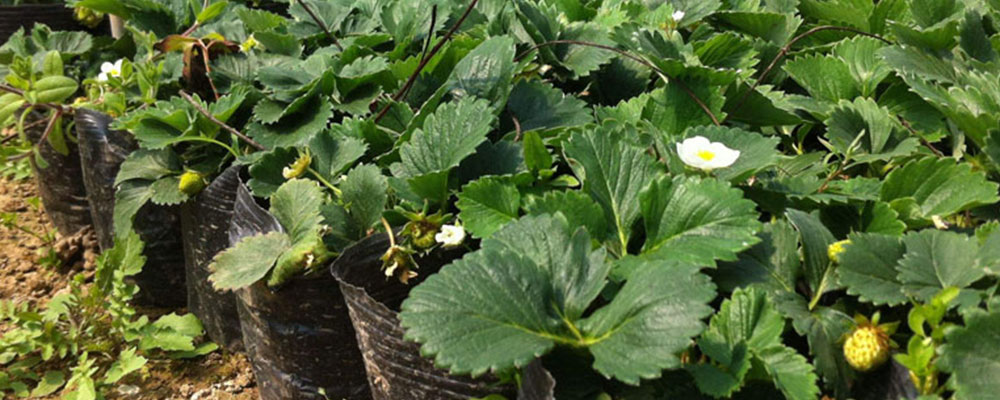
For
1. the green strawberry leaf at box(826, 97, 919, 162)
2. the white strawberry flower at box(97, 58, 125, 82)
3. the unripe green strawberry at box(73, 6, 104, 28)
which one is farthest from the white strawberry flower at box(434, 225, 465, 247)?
the unripe green strawberry at box(73, 6, 104, 28)

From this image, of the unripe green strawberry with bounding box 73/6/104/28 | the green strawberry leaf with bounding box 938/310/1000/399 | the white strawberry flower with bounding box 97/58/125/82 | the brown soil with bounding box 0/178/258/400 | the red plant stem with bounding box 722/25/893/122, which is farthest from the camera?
the unripe green strawberry with bounding box 73/6/104/28

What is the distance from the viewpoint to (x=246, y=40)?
2.30m

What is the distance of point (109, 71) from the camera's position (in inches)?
94.2

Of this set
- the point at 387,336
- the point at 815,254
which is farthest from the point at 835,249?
the point at 387,336

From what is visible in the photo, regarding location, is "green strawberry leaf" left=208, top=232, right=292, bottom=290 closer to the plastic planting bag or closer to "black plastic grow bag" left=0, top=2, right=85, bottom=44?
the plastic planting bag

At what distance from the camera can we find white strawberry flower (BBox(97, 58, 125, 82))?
2332 millimetres

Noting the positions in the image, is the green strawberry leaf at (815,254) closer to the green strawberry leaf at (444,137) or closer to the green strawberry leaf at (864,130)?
the green strawberry leaf at (864,130)

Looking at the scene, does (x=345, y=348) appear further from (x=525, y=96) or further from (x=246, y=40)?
(x=246, y=40)

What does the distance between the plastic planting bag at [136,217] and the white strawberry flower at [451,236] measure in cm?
112

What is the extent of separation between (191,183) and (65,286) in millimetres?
993

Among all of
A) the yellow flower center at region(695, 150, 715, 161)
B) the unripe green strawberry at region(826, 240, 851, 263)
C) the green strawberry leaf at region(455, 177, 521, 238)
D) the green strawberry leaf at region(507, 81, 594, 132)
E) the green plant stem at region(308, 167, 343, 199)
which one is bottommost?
the green plant stem at region(308, 167, 343, 199)

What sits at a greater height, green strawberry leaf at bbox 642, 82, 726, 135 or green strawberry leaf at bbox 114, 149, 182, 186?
green strawberry leaf at bbox 642, 82, 726, 135

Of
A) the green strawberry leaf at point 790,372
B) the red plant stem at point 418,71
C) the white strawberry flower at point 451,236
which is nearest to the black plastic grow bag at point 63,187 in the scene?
the red plant stem at point 418,71

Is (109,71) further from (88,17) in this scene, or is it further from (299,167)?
(299,167)
